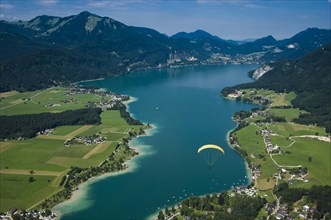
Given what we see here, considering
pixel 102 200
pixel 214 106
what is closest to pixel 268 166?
pixel 102 200

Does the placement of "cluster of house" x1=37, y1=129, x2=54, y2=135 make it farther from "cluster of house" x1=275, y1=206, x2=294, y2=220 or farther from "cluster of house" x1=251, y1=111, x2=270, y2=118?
"cluster of house" x1=275, y1=206, x2=294, y2=220

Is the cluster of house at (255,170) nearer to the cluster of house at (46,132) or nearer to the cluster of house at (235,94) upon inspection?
the cluster of house at (46,132)

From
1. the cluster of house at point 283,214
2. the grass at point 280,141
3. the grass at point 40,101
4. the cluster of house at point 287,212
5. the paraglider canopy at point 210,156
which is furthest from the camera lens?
the grass at point 40,101

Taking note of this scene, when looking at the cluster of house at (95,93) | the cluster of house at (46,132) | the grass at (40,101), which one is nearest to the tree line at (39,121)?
the cluster of house at (46,132)

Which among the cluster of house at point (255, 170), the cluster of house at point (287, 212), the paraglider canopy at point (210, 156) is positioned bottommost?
the cluster of house at point (287, 212)

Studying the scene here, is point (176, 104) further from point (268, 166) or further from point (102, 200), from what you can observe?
point (102, 200)

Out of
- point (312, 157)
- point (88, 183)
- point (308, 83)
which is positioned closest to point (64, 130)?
point (88, 183)

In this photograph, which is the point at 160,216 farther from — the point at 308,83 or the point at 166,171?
the point at 308,83

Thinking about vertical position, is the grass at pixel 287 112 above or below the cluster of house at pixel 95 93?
below
